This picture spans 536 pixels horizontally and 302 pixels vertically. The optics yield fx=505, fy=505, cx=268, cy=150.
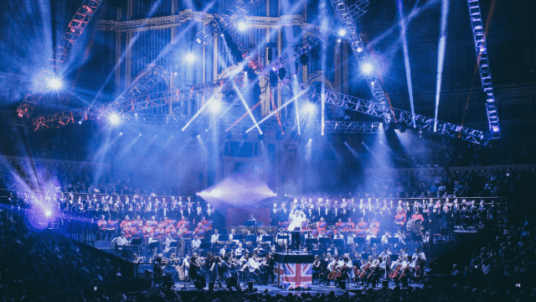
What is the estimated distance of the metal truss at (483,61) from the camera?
21.0m

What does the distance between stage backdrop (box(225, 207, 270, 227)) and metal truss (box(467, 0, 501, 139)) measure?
1260 centimetres

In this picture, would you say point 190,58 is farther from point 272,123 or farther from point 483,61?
point 483,61

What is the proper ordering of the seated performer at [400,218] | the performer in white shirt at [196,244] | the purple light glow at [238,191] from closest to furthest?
the performer in white shirt at [196,244], the seated performer at [400,218], the purple light glow at [238,191]

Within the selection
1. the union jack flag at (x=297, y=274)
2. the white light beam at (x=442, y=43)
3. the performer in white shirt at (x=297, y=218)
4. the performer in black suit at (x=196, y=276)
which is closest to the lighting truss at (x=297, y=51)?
the performer in white shirt at (x=297, y=218)

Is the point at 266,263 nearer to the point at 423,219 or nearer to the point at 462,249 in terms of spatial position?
the point at 462,249

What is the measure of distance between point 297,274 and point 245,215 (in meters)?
11.8

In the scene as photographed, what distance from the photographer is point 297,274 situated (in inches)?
→ 674

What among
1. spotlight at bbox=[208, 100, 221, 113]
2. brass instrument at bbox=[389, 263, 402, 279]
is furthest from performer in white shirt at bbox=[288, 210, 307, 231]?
spotlight at bbox=[208, 100, 221, 113]

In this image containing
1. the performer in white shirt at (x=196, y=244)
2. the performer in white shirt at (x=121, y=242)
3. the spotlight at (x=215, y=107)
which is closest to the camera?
the performer in white shirt at (x=121, y=242)

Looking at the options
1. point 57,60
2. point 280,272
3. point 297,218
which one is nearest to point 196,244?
point 280,272

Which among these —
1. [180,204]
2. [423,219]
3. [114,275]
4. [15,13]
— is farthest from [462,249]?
[15,13]

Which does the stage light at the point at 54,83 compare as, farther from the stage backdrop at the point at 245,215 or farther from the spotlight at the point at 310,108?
the spotlight at the point at 310,108

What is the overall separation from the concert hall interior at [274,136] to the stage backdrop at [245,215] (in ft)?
0.26

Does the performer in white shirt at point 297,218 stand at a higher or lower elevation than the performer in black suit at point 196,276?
higher
